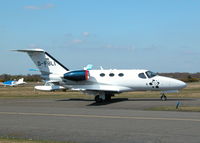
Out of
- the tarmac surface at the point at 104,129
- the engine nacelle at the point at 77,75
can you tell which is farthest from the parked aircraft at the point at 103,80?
the tarmac surface at the point at 104,129

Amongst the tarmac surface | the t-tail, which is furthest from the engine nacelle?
the tarmac surface

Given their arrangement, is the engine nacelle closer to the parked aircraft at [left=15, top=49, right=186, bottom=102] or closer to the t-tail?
the parked aircraft at [left=15, top=49, right=186, bottom=102]

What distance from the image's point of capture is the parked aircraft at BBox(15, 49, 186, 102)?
29.4 meters

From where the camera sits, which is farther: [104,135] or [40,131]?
[40,131]

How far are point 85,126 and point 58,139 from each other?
9.19ft

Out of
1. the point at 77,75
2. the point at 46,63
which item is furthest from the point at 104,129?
the point at 46,63

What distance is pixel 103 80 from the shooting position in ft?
99.5

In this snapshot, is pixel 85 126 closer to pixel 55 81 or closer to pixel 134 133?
pixel 134 133

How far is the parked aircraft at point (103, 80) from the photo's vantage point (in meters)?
29.4

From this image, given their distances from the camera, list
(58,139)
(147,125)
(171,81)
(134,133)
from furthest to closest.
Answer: (171,81) < (147,125) < (134,133) < (58,139)

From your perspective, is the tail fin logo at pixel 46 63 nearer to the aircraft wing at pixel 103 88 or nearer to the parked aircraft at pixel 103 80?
the parked aircraft at pixel 103 80

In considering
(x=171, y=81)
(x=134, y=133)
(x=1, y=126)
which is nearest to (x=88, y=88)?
(x=171, y=81)

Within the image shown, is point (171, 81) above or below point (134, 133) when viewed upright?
above

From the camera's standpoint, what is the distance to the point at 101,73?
30594 mm
